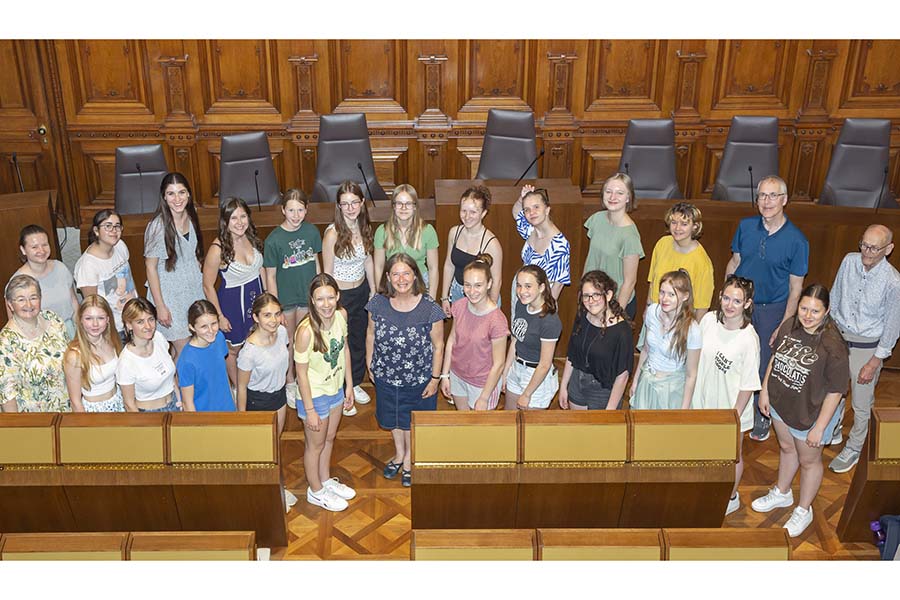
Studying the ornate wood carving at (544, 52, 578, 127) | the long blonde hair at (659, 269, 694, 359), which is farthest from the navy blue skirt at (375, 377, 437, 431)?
the ornate wood carving at (544, 52, 578, 127)

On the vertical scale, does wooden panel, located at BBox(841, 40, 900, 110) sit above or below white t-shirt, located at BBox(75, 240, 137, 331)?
above

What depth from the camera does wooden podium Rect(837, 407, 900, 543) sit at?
3891mm

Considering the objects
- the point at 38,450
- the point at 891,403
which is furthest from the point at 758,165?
the point at 38,450

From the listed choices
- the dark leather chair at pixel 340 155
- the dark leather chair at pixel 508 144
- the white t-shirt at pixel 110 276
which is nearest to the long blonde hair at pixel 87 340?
the white t-shirt at pixel 110 276

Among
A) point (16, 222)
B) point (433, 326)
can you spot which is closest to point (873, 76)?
point (433, 326)

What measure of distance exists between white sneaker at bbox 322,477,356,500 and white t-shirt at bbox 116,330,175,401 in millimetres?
965

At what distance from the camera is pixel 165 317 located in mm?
4785

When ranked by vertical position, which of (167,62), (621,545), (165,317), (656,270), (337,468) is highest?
(167,62)

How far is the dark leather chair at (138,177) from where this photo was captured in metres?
6.20

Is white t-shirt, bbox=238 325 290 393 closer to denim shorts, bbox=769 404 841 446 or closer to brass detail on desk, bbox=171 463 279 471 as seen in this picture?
brass detail on desk, bbox=171 463 279 471

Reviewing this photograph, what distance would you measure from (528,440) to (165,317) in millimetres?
2168

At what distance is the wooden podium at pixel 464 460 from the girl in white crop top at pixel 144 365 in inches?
45.8

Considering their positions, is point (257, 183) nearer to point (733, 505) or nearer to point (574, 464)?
point (574, 464)

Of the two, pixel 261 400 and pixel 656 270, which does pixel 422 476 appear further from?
pixel 656 270
